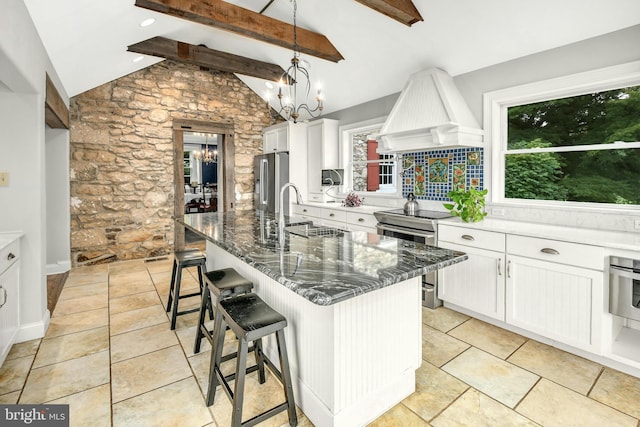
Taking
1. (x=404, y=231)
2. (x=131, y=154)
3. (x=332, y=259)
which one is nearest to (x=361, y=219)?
(x=404, y=231)

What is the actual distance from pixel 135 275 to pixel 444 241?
394cm

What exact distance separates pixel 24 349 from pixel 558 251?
13.3 ft

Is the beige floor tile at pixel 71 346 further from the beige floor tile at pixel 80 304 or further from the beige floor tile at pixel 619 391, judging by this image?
the beige floor tile at pixel 619 391

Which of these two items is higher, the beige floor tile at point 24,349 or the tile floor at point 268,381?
the beige floor tile at point 24,349

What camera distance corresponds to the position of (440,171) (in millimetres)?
4023

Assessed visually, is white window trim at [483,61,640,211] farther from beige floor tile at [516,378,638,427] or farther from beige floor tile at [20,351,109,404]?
beige floor tile at [20,351,109,404]

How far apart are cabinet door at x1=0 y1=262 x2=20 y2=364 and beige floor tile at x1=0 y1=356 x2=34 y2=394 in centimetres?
8

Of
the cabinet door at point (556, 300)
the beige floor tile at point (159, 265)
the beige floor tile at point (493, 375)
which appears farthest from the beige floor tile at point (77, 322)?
the cabinet door at point (556, 300)

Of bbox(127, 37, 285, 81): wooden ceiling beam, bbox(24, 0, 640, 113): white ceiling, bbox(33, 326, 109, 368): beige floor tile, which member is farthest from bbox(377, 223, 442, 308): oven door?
bbox(127, 37, 285, 81): wooden ceiling beam

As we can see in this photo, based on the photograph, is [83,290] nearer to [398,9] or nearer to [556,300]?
[398,9]

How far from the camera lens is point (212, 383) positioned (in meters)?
1.93

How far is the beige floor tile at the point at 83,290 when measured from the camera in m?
3.79

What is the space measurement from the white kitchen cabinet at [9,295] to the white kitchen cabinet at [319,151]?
3.93m

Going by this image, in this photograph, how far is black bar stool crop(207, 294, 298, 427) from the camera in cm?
164
